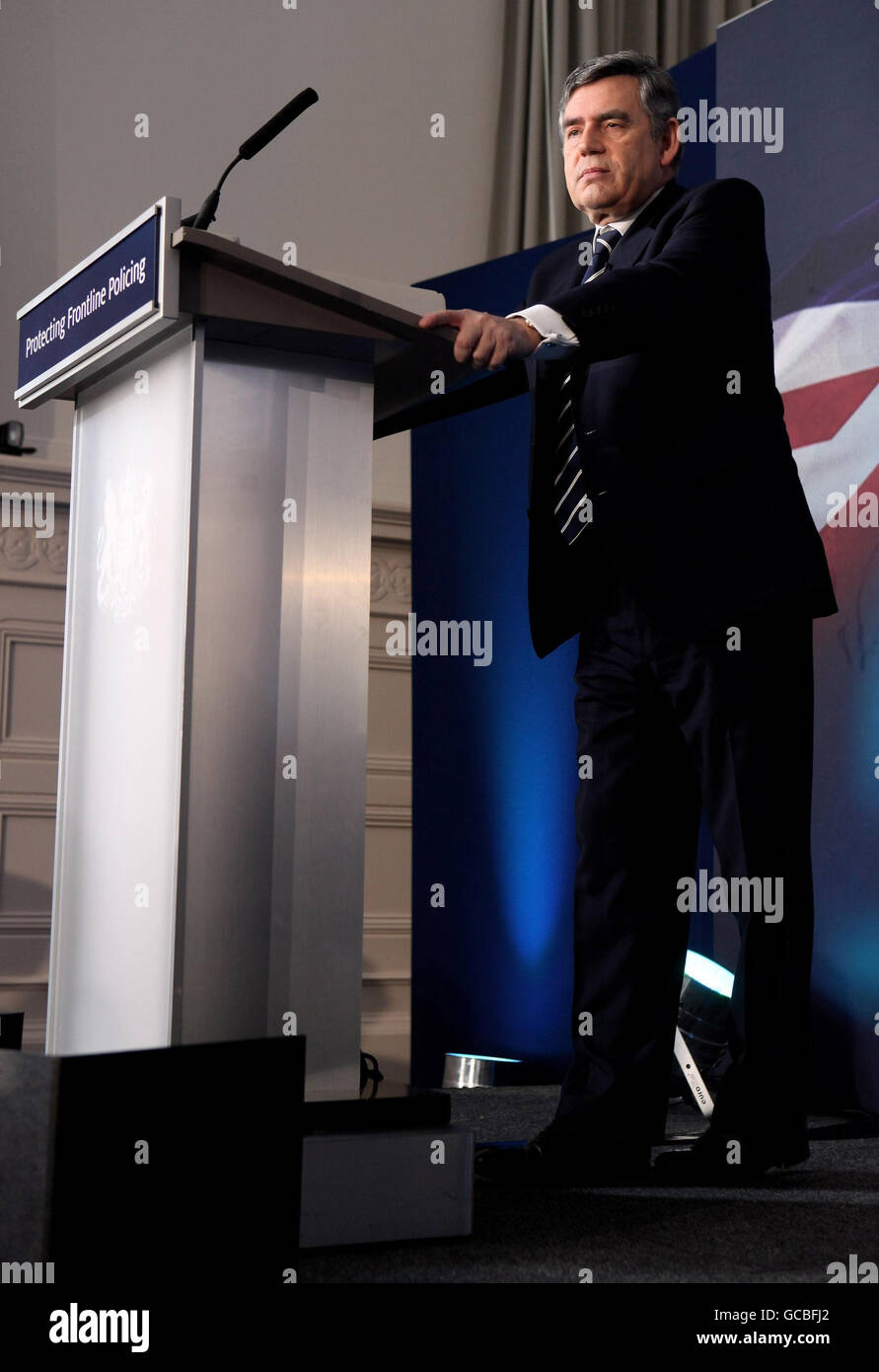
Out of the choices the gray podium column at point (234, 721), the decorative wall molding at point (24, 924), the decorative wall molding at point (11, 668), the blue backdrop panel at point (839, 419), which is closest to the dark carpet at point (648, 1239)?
the gray podium column at point (234, 721)

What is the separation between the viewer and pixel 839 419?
9.39 feet

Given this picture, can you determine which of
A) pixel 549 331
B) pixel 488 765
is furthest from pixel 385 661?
pixel 549 331

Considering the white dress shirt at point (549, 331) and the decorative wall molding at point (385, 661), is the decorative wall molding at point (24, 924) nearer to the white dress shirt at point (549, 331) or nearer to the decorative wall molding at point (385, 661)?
the decorative wall molding at point (385, 661)

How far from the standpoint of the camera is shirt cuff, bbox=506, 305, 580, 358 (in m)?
1.59

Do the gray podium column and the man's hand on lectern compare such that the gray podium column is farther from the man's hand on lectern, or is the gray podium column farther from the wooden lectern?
the man's hand on lectern

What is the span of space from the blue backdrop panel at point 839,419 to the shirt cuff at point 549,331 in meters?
1.35

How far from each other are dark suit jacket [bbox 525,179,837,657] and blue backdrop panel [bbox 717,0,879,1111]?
984 millimetres

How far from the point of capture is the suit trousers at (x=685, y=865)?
1.83m

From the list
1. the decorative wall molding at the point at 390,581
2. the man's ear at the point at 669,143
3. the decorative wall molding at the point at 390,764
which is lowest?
the decorative wall molding at the point at 390,764

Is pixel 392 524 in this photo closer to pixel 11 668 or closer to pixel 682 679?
pixel 11 668

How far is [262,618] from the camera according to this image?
1466 millimetres

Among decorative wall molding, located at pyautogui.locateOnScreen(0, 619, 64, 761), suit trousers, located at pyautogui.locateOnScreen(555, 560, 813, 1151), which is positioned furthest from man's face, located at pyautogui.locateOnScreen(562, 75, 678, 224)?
decorative wall molding, located at pyautogui.locateOnScreen(0, 619, 64, 761)

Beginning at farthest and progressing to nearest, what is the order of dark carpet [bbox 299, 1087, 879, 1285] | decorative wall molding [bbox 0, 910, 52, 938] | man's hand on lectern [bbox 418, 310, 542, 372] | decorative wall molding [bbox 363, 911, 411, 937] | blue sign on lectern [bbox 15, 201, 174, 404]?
decorative wall molding [bbox 363, 911, 411, 937] → decorative wall molding [bbox 0, 910, 52, 938] → man's hand on lectern [bbox 418, 310, 542, 372] → blue sign on lectern [bbox 15, 201, 174, 404] → dark carpet [bbox 299, 1087, 879, 1285]
